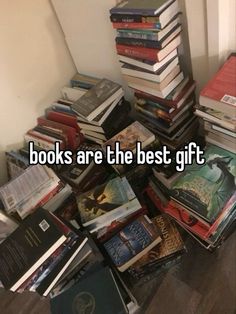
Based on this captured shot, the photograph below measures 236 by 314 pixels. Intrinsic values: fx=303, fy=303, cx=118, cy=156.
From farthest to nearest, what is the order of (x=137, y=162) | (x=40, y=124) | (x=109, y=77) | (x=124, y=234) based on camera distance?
(x=40, y=124)
(x=109, y=77)
(x=137, y=162)
(x=124, y=234)

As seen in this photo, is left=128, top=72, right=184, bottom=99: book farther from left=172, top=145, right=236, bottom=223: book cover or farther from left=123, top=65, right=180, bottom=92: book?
left=172, top=145, right=236, bottom=223: book cover

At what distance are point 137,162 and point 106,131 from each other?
0.22 meters

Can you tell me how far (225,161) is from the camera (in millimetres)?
1125

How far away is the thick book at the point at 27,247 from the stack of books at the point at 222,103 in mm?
695

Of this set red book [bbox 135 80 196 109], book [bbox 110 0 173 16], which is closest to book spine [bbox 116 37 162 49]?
book [bbox 110 0 173 16]

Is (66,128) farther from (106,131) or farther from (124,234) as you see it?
(124,234)

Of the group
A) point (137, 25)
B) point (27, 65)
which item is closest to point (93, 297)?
point (137, 25)

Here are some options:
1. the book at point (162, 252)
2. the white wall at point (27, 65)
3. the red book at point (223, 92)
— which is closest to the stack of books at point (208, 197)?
the book at point (162, 252)

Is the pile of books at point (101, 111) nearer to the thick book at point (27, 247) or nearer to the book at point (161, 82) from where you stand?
the book at point (161, 82)

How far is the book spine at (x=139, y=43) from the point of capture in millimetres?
1133

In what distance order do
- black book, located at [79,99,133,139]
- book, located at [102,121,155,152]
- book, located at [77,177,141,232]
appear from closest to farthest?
1. book, located at [77,177,141,232]
2. book, located at [102,121,155,152]
3. black book, located at [79,99,133,139]

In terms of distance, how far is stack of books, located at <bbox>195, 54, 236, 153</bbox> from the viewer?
3.33 ft

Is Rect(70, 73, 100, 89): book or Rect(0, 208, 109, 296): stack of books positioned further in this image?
Rect(70, 73, 100, 89): book

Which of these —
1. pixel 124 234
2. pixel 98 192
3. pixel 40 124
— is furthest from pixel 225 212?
pixel 40 124
